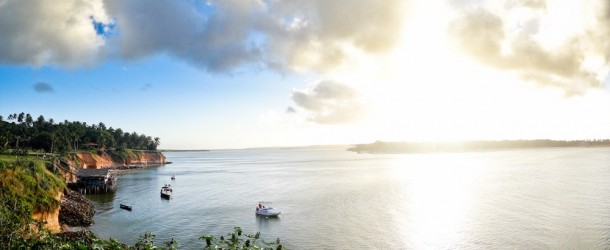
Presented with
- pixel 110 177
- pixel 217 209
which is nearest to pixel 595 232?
pixel 217 209

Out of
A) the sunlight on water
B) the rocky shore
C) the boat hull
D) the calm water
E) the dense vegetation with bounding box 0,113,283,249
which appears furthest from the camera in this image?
the boat hull

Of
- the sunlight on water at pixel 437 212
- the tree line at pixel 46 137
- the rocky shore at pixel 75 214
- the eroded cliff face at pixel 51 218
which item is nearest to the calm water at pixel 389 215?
the sunlight on water at pixel 437 212

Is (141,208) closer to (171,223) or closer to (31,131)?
(171,223)

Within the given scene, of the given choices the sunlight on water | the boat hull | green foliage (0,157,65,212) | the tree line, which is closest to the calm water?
the sunlight on water

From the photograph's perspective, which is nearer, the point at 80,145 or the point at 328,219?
the point at 328,219

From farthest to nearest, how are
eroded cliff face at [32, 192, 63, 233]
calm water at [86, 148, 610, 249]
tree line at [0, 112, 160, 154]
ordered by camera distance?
tree line at [0, 112, 160, 154] < calm water at [86, 148, 610, 249] < eroded cliff face at [32, 192, 63, 233]

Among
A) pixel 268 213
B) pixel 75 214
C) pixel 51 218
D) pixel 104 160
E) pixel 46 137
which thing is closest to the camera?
pixel 51 218

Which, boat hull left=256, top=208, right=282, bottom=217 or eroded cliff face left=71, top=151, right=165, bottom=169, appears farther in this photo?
eroded cliff face left=71, top=151, right=165, bottom=169

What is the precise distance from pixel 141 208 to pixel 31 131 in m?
107

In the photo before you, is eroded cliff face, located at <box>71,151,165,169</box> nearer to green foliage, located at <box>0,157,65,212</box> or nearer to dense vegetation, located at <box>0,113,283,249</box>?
dense vegetation, located at <box>0,113,283,249</box>

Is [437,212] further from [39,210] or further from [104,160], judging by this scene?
[104,160]

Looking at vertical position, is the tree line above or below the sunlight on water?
above

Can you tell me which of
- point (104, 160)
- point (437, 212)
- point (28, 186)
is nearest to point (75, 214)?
point (28, 186)

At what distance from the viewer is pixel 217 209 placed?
70.8 m
